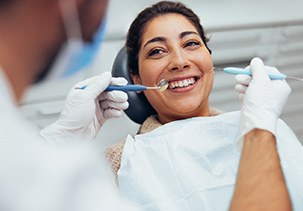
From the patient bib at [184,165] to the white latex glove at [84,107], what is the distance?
0.15 m

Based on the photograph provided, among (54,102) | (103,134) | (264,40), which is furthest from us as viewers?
(264,40)

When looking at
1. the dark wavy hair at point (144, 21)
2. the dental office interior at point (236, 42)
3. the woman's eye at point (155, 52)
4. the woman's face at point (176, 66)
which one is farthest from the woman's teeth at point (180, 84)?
the dental office interior at point (236, 42)

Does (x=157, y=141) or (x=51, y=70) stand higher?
(x=51, y=70)

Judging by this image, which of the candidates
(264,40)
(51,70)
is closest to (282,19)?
(264,40)

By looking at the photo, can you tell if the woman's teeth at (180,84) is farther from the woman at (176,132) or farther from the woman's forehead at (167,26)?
the woman's forehead at (167,26)

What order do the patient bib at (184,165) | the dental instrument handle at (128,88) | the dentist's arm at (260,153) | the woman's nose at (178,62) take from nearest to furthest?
the dentist's arm at (260,153), the patient bib at (184,165), the dental instrument handle at (128,88), the woman's nose at (178,62)

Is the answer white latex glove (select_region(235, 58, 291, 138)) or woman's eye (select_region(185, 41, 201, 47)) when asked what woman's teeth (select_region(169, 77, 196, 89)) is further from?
white latex glove (select_region(235, 58, 291, 138))

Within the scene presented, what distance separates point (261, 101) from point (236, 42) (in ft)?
3.64

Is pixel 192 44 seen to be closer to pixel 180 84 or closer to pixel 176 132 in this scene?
pixel 180 84

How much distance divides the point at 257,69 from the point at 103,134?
3.46 ft

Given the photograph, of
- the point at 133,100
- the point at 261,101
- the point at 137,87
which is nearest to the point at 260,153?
the point at 261,101

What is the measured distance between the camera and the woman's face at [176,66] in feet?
5.03

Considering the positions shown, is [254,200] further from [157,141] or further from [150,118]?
[150,118]

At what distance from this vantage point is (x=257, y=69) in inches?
50.9
